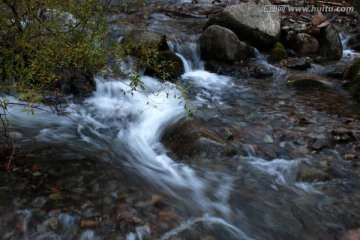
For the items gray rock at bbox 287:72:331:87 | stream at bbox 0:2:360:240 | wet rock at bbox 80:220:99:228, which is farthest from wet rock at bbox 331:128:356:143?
wet rock at bbox 80:220:99:228

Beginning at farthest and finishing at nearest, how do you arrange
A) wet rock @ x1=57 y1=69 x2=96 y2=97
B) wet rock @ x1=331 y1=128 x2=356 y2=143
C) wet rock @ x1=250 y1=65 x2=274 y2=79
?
wet rock @ x1=250 y1=65 x2=274 y2=79
wet rock @ x1=57 y1=69 x2=96 y2=97
wet rock @ x1=331 y1=128 x2=356 y2=143

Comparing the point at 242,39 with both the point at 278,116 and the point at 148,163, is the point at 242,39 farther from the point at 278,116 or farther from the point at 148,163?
the point at 148,163

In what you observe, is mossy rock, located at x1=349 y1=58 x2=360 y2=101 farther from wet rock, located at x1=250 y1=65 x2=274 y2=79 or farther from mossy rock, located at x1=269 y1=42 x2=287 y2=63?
mossy rock, located at x1=269 y1=42 x2=287 y2=63

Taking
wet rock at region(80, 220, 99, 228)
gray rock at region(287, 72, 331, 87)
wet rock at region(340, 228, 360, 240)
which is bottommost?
wet rock at region(340, 228, 360, 240)

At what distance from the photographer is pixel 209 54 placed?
11.5m

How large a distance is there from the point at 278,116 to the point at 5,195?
227 inches

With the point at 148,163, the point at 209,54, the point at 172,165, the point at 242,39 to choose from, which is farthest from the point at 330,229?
the point at 242,39

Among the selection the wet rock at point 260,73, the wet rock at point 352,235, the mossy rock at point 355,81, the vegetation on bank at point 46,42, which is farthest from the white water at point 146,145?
the mossy rock at point 355,81

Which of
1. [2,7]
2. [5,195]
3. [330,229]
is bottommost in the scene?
[330,229]

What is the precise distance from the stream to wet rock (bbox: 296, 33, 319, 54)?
15.7 feet

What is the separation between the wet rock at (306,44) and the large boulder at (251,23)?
0.86m

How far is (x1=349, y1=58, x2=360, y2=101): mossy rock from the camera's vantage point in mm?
8992

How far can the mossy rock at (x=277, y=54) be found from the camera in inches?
476

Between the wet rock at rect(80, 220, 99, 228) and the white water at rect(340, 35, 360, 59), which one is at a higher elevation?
the white water at rect(340, 35, 360, 59)
